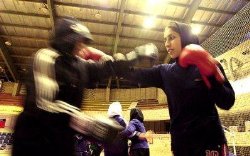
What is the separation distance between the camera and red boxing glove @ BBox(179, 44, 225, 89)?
163cm

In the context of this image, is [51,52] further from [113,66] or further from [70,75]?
[113,66]

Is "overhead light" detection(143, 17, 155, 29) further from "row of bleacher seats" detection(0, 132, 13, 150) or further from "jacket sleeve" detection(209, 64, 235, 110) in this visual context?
"jacket sleeve" detection(209, 64, 235, 110)

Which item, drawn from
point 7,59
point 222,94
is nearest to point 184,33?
point 222,94

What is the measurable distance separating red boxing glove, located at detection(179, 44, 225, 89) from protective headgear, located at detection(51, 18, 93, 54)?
725 millimetres

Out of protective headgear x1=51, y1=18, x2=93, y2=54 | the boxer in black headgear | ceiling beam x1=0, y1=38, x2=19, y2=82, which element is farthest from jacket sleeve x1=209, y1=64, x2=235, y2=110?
ceiling beam x1=0, y1=38, x2=19, y2=82

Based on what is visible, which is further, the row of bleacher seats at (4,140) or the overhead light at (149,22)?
the overhead light at (149,22)

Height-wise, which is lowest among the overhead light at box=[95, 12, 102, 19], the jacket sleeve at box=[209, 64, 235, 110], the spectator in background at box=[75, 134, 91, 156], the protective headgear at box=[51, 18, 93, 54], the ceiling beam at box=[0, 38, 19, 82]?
the spectator in background at box=[75, 134, 91, 156]

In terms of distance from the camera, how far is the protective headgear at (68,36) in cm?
180

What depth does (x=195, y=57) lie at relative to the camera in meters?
1.71

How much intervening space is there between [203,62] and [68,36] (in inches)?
36.9

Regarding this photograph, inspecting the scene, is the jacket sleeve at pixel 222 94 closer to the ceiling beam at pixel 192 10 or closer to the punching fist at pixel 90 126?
the punching fist at pixel 90 126

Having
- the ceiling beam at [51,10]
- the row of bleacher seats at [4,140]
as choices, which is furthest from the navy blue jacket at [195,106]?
the ceiling beam at [51,10]

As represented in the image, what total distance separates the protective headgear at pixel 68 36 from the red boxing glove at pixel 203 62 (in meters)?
0.72

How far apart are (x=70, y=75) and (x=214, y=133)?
1.00 meters
